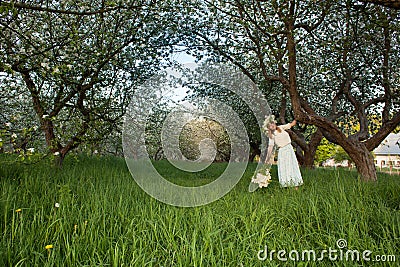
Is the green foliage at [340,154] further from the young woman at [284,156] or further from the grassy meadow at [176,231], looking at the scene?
the grassy meadow at [176,231]

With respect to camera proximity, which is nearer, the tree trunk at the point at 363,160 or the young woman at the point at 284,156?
the young woman at the point at 284,156

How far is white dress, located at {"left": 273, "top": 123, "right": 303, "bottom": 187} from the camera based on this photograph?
25.6 ft

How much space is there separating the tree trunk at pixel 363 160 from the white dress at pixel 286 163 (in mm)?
1904

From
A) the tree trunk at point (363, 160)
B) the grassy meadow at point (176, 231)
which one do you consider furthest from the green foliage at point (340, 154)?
the grassy meadow at point (176, 231)

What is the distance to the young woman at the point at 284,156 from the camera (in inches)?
A: 309

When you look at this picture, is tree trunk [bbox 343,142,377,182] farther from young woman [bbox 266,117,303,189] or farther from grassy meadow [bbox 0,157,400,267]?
grassy meadow [bbox 0,157,400,267]

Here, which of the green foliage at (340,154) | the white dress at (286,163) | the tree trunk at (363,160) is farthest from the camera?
the green foliage at (340,154)

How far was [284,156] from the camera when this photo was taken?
811 cm

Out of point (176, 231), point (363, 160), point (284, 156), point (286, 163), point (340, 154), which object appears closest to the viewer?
point (176, 231)

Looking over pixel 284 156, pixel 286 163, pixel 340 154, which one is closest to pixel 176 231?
pixel 286 163

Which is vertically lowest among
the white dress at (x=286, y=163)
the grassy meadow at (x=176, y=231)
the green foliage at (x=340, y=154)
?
the grassy meadow at (x=176, y=231)

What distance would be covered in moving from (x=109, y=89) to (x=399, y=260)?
27.5 ft

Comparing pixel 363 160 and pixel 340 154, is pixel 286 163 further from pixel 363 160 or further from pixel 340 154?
pixel 340 154

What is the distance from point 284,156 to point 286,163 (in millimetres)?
203
